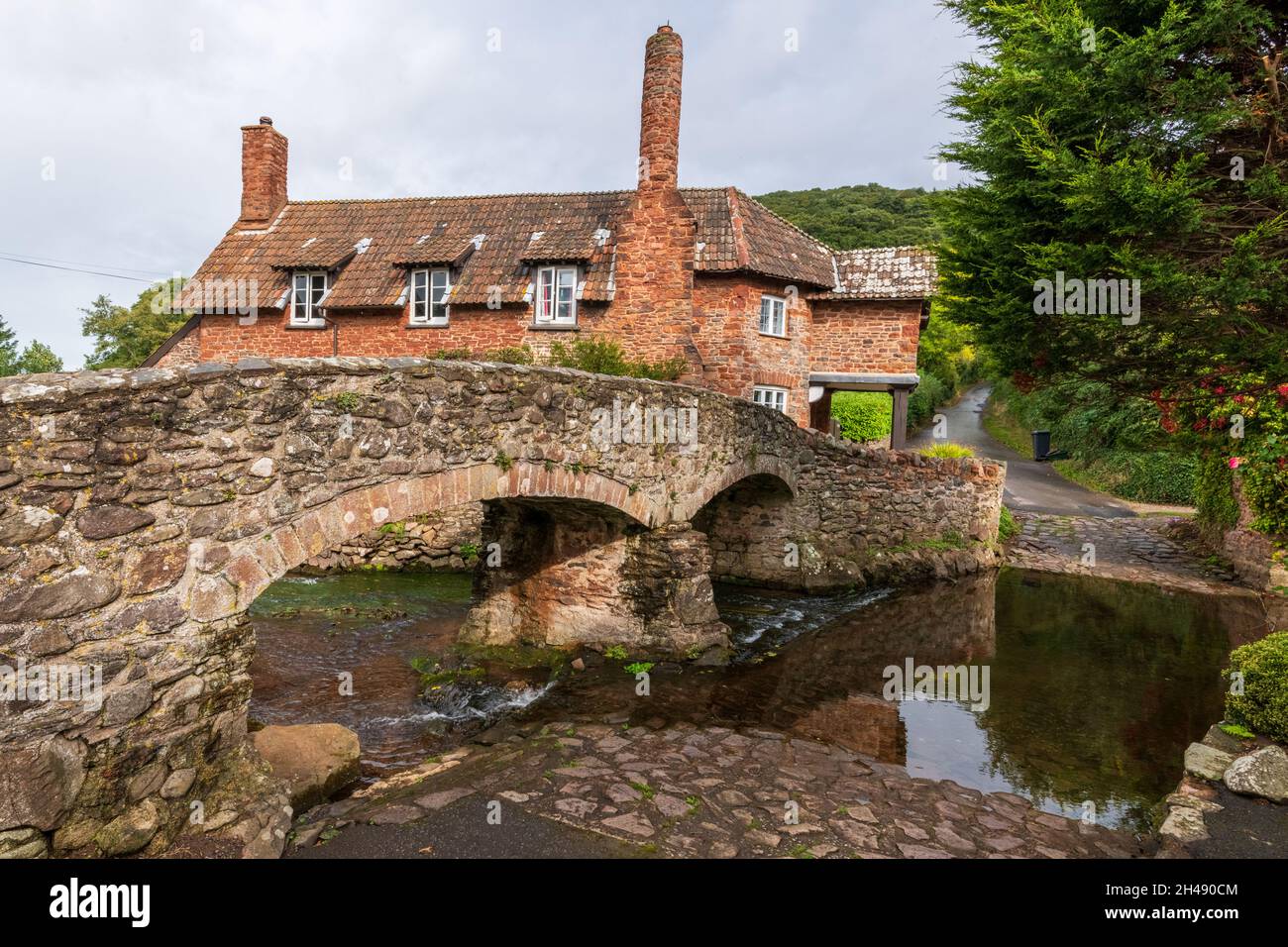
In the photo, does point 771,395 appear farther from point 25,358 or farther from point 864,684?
point 25,358

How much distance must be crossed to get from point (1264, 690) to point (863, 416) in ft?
72.3

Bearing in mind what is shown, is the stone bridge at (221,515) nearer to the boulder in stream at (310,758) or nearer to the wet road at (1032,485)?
the boulder in stream at (310,758)

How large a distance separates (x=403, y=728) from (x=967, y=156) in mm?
8708

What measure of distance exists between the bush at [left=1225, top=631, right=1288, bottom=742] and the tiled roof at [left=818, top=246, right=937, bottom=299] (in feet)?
46.5

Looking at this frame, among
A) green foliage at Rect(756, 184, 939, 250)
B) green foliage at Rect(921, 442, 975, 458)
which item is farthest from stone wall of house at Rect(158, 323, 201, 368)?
green foliage at Rect(756, 184, 939, 250)

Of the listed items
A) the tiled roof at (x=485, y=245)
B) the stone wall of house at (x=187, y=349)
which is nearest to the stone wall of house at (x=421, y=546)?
the tiled roof at (x=485, y=245)

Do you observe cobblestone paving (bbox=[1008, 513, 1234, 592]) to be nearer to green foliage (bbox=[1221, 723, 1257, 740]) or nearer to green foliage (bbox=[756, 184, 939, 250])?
green foliage (bbox=[1221, 723, 1257, 740])

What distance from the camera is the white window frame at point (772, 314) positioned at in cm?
1881

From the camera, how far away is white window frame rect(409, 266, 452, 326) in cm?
1923

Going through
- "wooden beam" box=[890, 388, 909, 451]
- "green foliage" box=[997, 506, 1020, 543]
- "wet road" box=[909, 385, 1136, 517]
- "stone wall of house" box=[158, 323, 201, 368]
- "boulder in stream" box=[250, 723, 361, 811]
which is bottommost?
"boulder in stream" box=[250, 723, 361, 811]

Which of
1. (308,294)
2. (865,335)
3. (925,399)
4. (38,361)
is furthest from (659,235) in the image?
(38,361)

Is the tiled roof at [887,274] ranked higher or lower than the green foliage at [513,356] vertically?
higher

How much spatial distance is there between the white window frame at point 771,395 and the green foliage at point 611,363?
3153 mm
